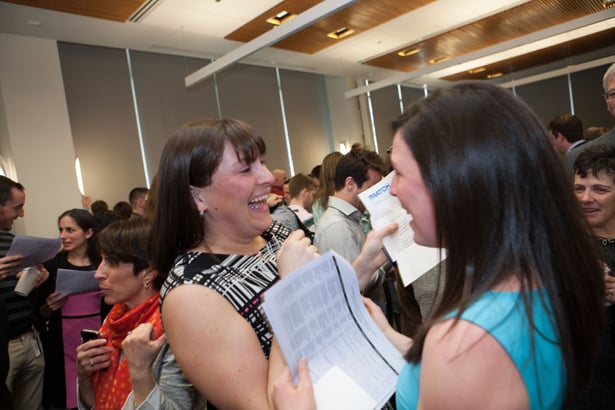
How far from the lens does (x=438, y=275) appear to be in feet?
2.66

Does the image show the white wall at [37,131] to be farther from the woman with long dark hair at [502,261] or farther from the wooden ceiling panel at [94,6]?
the woman with long dark hair at [502,261]

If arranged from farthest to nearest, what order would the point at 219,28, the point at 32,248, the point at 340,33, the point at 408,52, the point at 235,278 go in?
the point at 408,52 → the point at 340,33 → the point at 219,28 → the point at 32,248 → the point at 235,278

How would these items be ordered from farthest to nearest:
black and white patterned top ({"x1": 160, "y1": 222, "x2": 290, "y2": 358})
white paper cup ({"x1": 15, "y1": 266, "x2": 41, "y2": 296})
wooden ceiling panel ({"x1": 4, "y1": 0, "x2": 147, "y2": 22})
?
wooden ceiling panel ({"x1": 4, "y1": 0, "x2": 147, "y2": 22}), white paper cup ({"x1": 15, "y1": 266, "x2": 41, "y2": 296}), black and white patterned top ({"x1": 160, "y1": 222, "x2": 290, "y2": 358})

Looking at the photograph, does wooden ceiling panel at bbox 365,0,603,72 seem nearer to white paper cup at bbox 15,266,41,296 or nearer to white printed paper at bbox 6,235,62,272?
white printed paper at bbox 6,235,62,272

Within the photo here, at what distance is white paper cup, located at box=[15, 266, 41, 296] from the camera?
2.50 metres

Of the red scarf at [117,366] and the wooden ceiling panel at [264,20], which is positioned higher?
the wooden ceiling panel at [264,20]

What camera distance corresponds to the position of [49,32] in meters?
5.42

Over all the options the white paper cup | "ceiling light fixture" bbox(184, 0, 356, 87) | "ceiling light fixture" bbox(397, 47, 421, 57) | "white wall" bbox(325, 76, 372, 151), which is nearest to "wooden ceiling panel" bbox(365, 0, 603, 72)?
"ceiling light fixture" bbox(397, 47, 421, 57)

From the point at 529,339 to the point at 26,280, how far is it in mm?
2771

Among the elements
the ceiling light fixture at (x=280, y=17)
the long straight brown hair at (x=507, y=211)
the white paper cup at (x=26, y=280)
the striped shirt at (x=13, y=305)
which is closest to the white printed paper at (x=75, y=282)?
the white paper cup at (x=26, y=280)

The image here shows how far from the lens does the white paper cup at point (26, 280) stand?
8.20 feet

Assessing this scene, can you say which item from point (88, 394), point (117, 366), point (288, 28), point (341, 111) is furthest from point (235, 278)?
point (341, 111)

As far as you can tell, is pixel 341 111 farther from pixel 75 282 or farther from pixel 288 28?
pixel 75 282

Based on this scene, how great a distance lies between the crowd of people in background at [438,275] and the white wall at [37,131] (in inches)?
175
